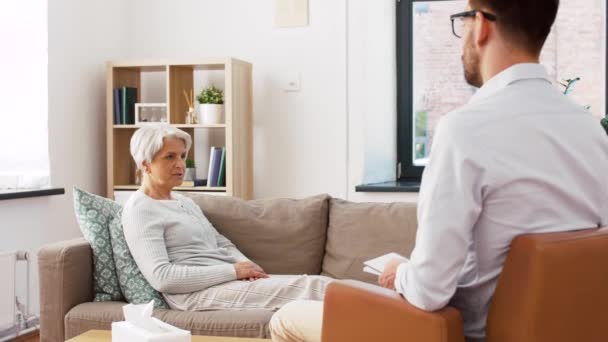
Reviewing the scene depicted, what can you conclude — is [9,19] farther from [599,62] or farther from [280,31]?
[599,62]

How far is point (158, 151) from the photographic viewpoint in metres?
3.25

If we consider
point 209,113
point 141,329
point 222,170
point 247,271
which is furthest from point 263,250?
point 209,113

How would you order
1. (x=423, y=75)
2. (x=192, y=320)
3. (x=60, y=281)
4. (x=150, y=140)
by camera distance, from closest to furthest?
(x=192, y=320)
(x=60, y=281)
(x=150, y=140)
(x=423, y=75)

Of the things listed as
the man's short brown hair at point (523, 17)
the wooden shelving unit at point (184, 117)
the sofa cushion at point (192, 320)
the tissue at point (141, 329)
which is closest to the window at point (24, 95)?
the wooden shelving unit at point (184, 117)

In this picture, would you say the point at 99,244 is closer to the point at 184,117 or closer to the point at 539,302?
the point at 539,302

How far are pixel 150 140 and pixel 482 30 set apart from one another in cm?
177

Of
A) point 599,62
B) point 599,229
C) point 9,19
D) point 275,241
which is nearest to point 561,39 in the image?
point 599,62

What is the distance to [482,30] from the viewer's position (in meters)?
1.78

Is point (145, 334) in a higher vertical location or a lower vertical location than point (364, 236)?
lower

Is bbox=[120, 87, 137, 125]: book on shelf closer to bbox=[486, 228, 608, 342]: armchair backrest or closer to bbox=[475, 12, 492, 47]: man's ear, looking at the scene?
bbox=[475, 12, 492, 47]: man's ear

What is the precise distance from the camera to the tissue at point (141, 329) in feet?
7.65

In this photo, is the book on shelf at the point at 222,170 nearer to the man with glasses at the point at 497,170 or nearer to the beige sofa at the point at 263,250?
the beige sofa at the point at 263,250

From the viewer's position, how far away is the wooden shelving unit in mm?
4859

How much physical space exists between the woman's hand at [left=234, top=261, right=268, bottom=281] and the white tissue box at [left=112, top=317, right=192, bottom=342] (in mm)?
768
